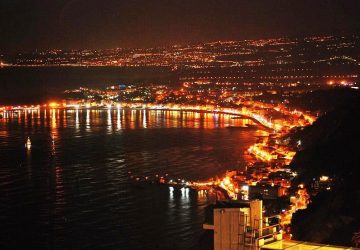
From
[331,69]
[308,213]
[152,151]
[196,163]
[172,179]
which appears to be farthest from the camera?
[331,69]

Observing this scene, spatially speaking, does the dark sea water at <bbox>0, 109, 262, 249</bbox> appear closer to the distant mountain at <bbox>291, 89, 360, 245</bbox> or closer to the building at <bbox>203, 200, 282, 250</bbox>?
the distant mountain at <bbox>291, 89, 360, 245</bbox>

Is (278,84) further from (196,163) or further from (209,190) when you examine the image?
(209,190)

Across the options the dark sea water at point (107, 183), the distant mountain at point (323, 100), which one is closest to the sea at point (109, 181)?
the dark sea water at point (107, 183)

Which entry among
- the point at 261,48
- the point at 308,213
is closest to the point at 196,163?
the point at 308,213

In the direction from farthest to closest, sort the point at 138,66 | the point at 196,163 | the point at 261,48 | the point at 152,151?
the point at 138,66 → the point at 261,48 → the point at 152,151 → the point at 196,163

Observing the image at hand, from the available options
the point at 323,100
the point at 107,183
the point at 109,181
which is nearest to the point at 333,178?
the point at 107,183

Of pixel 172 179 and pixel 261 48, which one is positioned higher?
pixel 261 48

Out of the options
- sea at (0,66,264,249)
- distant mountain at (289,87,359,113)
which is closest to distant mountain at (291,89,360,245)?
sea at (0,66,264,249)

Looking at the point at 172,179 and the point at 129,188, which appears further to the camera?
the point at 172,179
